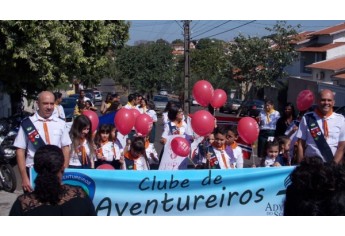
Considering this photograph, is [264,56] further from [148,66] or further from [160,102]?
[148,66]

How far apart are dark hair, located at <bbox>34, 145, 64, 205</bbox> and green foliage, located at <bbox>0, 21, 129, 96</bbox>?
1068 centimetres

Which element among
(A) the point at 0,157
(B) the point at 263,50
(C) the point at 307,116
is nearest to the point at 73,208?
(C) the point at 307,116

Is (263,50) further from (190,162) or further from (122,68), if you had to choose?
(190,162)

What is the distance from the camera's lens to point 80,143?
6883mm

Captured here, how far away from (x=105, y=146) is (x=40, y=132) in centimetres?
161

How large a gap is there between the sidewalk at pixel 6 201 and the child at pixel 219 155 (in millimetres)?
3076

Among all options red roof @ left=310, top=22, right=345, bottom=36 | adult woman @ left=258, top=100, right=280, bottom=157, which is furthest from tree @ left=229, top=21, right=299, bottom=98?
adult woman @ left=258, top=100, right=280, bottom=157

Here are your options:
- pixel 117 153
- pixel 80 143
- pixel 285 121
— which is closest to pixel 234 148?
pixel 117 153

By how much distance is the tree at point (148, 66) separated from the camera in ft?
167

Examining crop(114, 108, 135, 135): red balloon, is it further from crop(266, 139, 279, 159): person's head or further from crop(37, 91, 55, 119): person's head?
crop(37, 91, 55, 119): person's head

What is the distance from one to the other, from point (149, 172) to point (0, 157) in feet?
15.7

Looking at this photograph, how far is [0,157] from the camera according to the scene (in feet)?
33.2

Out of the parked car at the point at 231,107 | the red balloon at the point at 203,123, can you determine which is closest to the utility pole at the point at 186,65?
the parked car at the point at 231,107

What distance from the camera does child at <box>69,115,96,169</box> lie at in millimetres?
6844
